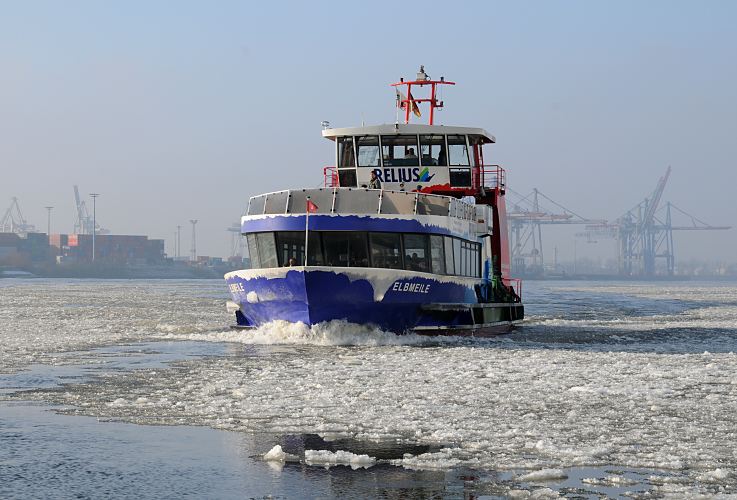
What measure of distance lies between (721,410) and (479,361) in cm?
687

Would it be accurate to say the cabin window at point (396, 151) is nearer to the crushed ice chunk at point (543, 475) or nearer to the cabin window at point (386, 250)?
the cabin window at point (386, 250)

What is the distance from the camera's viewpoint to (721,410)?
1225 cm

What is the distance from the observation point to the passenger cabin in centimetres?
2888

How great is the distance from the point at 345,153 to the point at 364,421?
1896 centimetres

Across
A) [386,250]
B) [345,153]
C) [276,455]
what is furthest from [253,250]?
[276,455]

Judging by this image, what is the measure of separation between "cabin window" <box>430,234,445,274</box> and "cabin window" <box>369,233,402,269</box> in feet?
3.39

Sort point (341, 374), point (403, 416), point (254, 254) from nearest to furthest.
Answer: point (403, 416)
point (341, 374)
point (254, 254)

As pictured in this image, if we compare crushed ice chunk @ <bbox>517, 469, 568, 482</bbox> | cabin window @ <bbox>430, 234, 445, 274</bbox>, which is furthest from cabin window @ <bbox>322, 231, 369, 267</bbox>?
crushed ice chunk @ <bbox>517, 469, 568, 482</bbox>

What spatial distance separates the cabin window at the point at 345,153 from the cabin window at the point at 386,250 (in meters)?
6.36

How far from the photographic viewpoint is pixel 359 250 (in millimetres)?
23172

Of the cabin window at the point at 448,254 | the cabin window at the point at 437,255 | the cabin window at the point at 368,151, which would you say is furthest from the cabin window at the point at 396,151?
the cabin window at the point at 437,255

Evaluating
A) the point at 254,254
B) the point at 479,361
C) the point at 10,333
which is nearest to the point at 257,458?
the point at 479,361

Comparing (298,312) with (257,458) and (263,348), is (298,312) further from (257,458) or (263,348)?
(257,458)

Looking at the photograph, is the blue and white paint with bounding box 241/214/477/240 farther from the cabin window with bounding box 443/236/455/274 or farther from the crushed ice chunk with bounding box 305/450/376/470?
the crushed ice chunk with bounding box 305/450/376/470
